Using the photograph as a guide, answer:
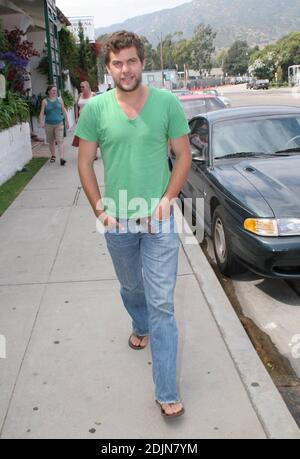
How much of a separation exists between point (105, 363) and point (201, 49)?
456 feet

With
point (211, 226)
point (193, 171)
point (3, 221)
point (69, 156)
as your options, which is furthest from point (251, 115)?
point (69, 156)

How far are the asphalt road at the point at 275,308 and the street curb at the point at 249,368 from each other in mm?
343

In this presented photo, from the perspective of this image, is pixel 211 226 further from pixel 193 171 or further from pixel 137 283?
pixel 137 283

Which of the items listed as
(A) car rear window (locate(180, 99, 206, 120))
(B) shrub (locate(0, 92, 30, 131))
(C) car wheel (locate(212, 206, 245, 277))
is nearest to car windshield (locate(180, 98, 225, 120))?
(A) car rear window (locate(180, 99, 206, 120))

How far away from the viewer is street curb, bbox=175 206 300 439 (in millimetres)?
2713

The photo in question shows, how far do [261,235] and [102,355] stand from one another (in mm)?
1603

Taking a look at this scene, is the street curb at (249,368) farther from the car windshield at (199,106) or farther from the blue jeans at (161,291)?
Answer: the car windshield at (199,106)

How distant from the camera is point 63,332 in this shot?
149 inches

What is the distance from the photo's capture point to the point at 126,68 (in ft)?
8.50

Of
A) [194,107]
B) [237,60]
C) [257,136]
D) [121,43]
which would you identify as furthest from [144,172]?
[237,60]

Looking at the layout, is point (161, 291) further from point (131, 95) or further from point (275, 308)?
point (275, 308)

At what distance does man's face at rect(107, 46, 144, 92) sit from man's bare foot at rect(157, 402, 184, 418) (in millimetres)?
1663

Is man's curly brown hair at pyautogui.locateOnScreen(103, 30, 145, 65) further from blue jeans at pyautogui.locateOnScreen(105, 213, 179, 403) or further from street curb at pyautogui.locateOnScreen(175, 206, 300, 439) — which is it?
street curb at pyautogui.locateOnScreen(175, 206, 300, 439)

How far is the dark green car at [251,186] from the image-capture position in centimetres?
411
